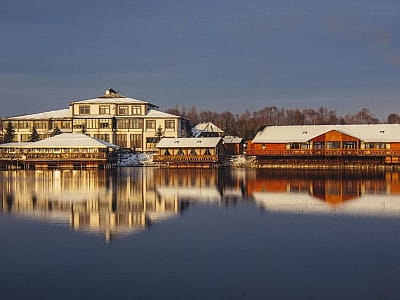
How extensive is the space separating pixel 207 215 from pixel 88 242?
19.9 feet

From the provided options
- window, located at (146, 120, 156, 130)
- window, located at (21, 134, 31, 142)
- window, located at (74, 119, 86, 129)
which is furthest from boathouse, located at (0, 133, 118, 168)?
window, located at (21, 134, 31, 142)

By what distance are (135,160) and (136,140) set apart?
680 cm

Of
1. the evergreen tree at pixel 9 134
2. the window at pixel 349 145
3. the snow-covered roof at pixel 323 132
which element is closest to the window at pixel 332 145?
the window at pixel 349 145

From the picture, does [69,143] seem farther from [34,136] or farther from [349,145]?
[349,145]

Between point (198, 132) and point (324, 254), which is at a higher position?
point (198, 132)

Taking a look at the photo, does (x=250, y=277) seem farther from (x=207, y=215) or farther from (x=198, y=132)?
(x=198, y=132)

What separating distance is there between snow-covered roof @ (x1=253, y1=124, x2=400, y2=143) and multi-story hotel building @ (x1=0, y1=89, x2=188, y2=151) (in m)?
12.5

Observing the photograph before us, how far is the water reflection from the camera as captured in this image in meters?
19.2

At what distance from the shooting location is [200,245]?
14.7 m

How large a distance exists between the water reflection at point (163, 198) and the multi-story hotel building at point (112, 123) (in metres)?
27.9

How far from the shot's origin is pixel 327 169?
46312 mm

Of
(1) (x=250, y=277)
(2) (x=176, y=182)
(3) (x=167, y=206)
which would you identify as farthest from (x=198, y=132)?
(1) (x=250, y=277)

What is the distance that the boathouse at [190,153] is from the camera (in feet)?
169

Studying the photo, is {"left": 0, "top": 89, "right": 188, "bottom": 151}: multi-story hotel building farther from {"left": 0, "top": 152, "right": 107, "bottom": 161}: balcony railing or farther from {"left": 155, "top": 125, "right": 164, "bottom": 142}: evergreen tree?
{"left": 0, "top": 152, "right": 107, "bottom": 161}: balcony railing
